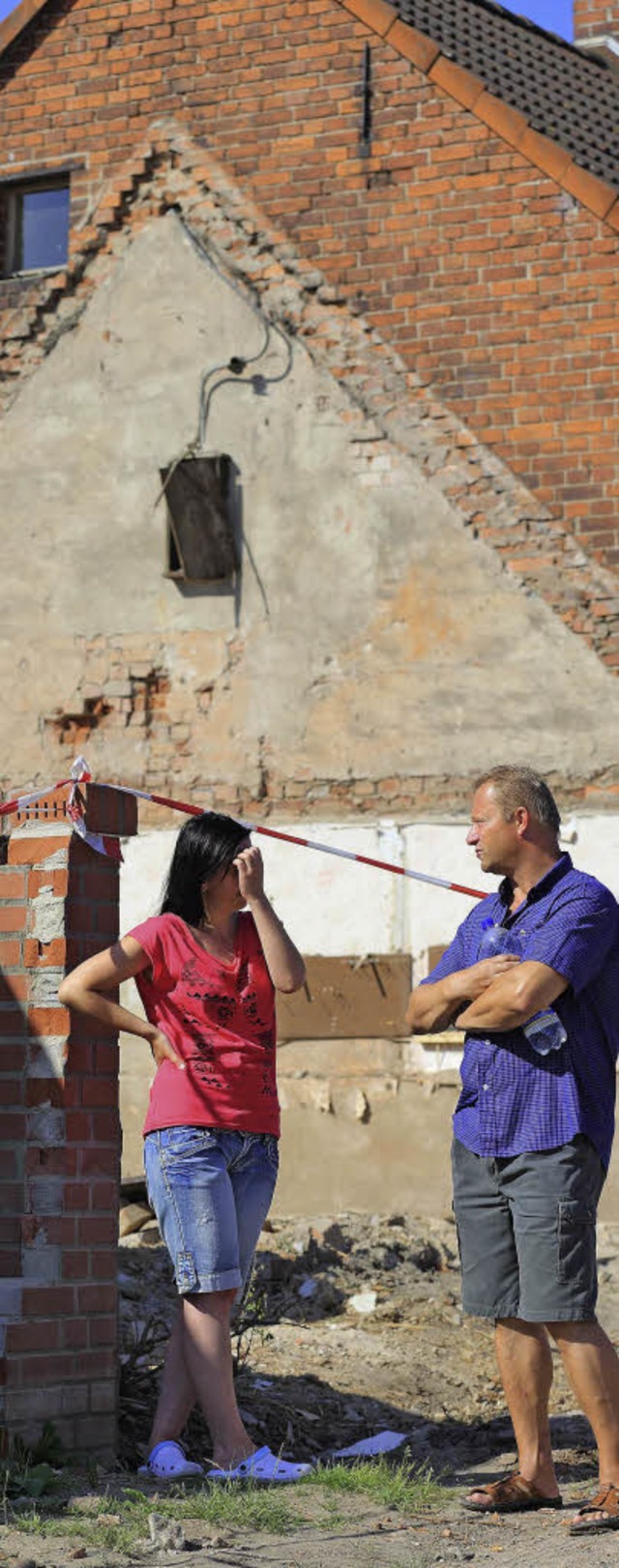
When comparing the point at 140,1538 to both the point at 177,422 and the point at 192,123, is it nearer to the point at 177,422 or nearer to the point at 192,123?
the point at 177,422

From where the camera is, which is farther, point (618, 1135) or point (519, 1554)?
point (618, 1135)

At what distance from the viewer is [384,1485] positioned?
4406 mm

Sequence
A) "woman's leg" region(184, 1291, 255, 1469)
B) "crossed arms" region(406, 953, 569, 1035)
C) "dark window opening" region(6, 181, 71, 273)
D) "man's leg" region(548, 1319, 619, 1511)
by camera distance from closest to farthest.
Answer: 1. "man's leg" region(548, 1319, 619, 1511)
2. "crossed arms" region(406, 953, 569, 1035)
3. "woman's leg" region(184, 1291, 255, 1469)
4. "dark window opening" region(6, 181, 71, 273)

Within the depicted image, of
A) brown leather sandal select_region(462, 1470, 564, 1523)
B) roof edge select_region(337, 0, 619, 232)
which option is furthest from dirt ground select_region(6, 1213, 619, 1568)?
roof edge select_region(337, 0, 619, 232)

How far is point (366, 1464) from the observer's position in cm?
461

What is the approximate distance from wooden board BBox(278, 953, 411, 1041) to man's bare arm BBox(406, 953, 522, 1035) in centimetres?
515

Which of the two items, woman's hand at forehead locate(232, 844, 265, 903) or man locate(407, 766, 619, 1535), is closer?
man locate(407, 766, 619, 1535)

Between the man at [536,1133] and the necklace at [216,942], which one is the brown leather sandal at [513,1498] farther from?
the necklace at [216,942]

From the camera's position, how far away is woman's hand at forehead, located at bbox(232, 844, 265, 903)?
180 inches

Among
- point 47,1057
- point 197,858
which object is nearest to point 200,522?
point 197,858

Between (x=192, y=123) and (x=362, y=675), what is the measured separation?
390 centimetres

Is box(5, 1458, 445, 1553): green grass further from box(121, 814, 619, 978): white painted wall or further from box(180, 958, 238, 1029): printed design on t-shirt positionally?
box(121, 814, 619, 978): white painted wall

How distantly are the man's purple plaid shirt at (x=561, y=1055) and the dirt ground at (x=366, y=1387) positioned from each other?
0.95 metres

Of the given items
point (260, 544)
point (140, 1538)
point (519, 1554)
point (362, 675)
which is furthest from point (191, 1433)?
point (260, 544)
